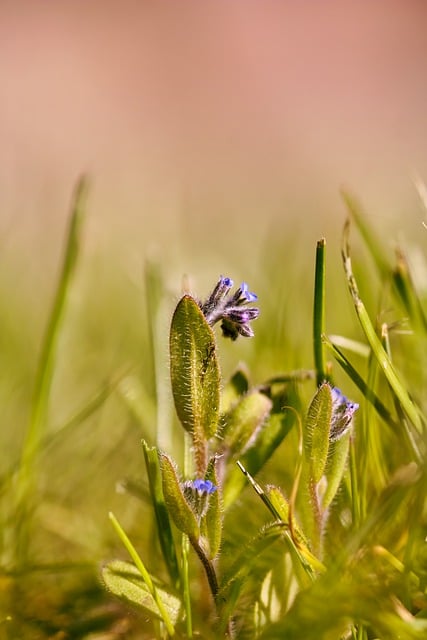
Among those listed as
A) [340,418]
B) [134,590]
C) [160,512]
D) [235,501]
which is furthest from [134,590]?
[340,418]

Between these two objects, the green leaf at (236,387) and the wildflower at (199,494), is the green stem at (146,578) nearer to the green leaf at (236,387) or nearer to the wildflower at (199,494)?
the wildflower at (199,494)

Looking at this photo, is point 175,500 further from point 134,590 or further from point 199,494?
point 134,590

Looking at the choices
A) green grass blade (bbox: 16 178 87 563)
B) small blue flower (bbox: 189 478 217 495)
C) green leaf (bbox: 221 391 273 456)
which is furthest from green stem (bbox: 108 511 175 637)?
green grass blade (bbox: 16 178 87 563)

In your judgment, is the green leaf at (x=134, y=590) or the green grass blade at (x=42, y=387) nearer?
the green leaf at (x=134, y=590)

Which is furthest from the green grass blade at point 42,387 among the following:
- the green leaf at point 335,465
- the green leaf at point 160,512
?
the green leaf at point 335,465

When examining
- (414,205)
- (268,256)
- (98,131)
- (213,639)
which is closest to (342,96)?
(98,131)

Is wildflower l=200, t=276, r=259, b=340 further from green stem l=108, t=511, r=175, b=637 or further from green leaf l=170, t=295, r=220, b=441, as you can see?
green stem l=108, t=511, r=175, b=637
